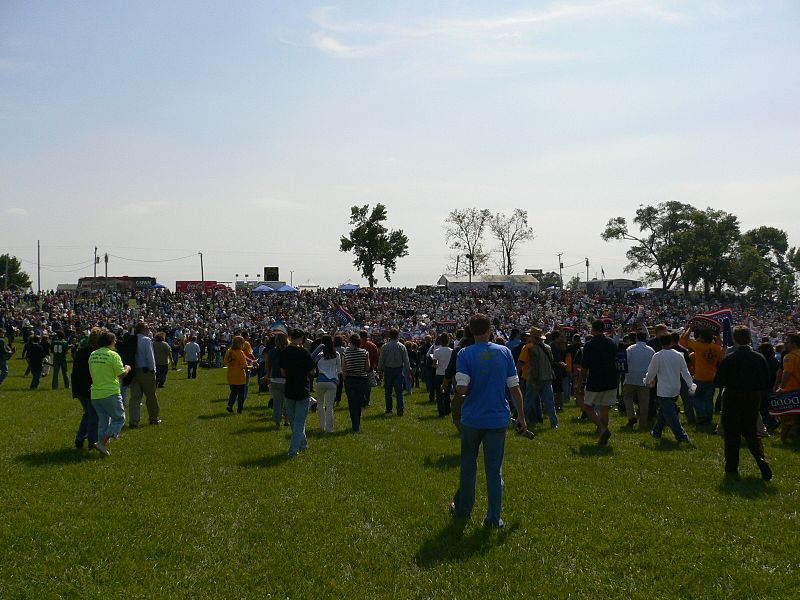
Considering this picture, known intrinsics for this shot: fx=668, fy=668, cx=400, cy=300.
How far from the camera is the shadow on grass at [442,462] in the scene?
8.82m

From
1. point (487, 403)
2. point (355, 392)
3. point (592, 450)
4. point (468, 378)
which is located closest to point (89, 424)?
point (355, 392)

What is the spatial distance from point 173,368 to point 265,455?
21.3 m

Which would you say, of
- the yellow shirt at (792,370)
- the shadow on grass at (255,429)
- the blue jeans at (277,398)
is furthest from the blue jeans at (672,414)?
A: the blue jeans at (277,398)

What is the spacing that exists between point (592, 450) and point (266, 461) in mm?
4823

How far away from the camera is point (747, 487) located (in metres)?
7.59

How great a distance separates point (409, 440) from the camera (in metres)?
11.1

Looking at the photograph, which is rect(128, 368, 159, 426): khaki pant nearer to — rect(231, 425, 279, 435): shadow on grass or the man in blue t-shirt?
rect(231, 425, 279, 435): shadow on grass

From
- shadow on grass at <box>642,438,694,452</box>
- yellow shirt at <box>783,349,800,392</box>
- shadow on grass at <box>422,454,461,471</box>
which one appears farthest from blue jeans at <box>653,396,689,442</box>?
shadow on grass at <box>422,454,461,471</box>

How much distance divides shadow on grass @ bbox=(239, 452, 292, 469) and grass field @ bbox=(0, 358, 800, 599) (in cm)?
6

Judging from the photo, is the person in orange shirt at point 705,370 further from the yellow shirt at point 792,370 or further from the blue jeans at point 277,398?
the blue jeans at point 277,398

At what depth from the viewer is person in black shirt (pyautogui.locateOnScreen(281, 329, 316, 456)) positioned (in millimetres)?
9891

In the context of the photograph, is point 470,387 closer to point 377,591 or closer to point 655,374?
point 377,591

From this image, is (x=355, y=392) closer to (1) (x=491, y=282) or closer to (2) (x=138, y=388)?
(2) (x=138, y=388)

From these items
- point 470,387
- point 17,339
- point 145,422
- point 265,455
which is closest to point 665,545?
point 470,387
